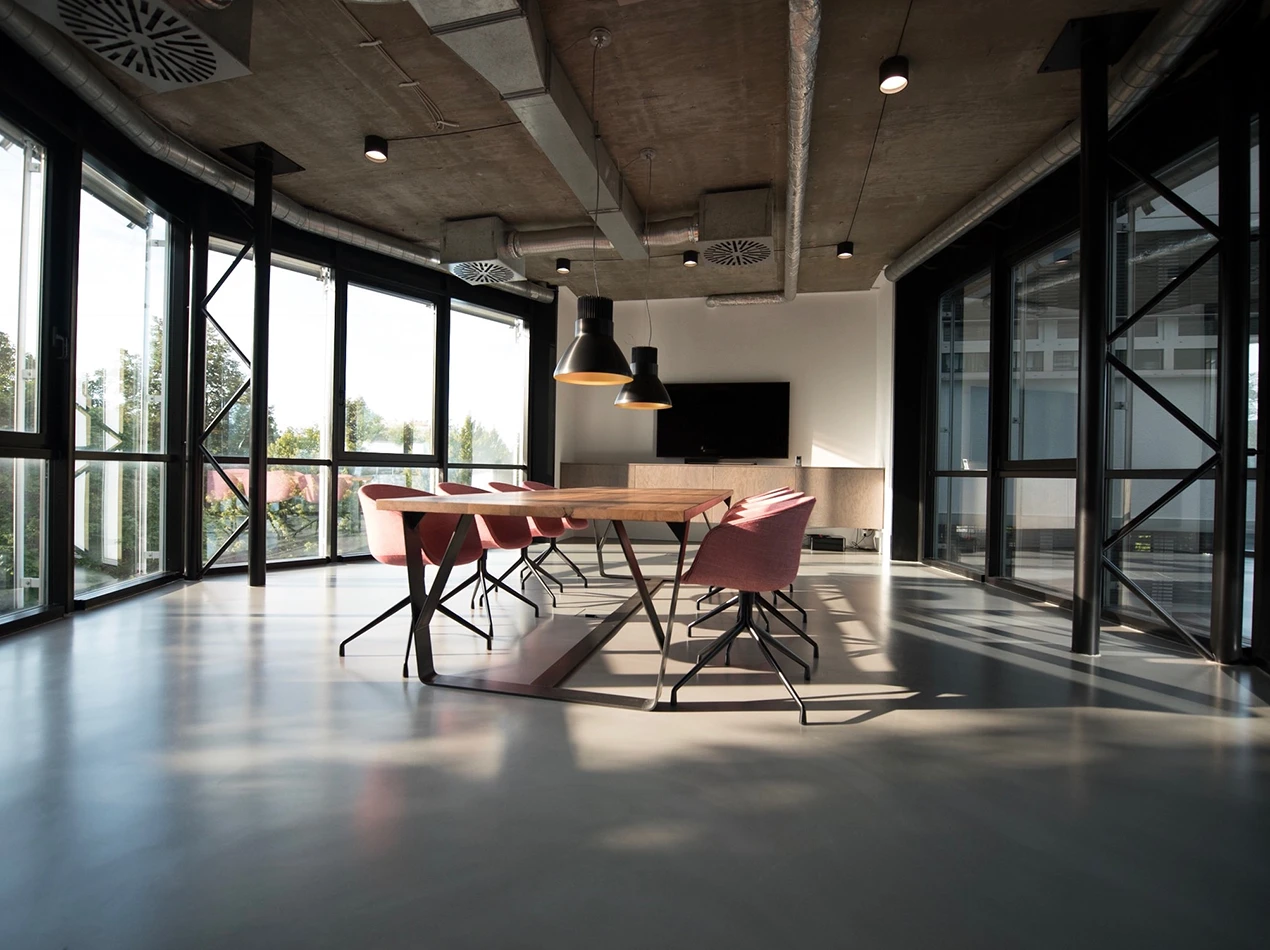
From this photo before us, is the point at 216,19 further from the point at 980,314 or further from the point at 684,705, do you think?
the point at 980,314

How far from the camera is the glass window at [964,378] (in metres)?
5.98

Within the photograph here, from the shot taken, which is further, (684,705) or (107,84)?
(107,84)

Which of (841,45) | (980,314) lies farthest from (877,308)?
(841,45)

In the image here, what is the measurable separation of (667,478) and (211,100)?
5.72 metres

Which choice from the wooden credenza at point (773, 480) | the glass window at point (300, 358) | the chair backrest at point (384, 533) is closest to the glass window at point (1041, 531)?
the wooden credenza at point (773, 480)

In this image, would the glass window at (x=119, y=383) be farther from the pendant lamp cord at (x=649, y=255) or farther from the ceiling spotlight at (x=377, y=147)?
the pendant lamp cord at (x=649, y=255)

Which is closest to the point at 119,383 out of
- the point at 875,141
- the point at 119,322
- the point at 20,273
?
the point at 119,322

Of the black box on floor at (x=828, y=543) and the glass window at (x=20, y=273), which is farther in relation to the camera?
the black box on floor at (x=828, y=543)

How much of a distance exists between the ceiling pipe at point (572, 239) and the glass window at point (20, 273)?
3.30 m

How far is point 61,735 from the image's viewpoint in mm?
2234

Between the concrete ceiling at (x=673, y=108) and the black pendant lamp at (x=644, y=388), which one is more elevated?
the concrete ceiling at (x=673, y=108)

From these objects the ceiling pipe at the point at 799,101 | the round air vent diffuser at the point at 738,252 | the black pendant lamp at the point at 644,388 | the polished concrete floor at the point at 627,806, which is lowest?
the polished concrete floor at the point at 627,806

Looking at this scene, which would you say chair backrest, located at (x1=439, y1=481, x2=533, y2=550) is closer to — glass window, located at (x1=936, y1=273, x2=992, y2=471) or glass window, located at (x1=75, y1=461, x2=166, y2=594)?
glass window, located at (x1=75, y1=461, x2=166, y2=594)

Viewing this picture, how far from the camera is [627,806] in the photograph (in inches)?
71.8
